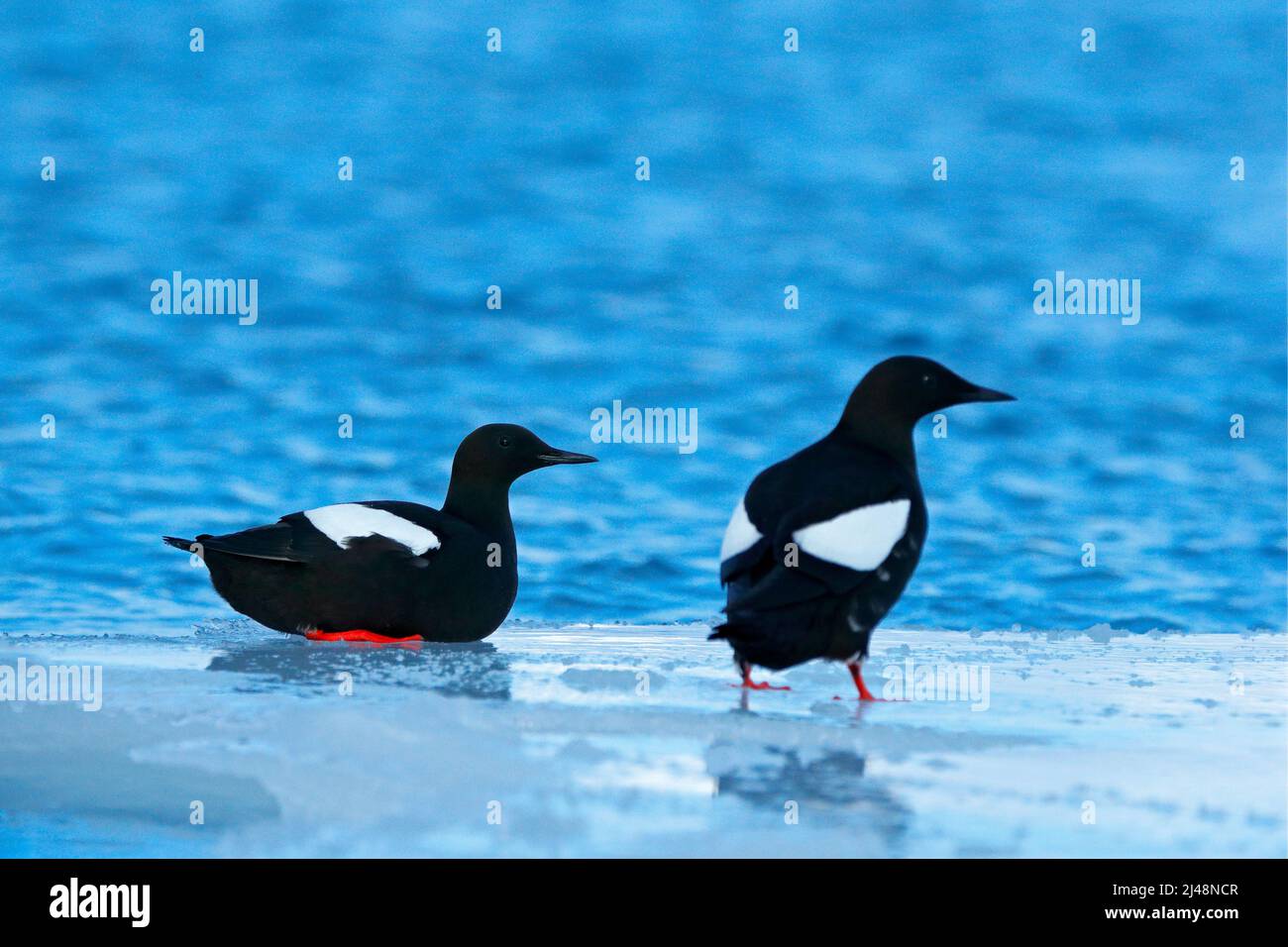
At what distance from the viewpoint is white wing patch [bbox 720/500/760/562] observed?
14.5 ft

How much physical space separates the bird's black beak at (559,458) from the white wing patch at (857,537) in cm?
178

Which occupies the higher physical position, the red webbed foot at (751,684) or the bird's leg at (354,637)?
the bird's leg at (354,637)

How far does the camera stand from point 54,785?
11.7 feet

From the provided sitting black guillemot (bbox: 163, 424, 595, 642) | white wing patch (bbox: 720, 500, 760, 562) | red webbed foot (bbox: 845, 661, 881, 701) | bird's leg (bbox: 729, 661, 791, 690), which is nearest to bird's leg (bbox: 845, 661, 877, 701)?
red webbed foot (bbox: 845, 661, 881, 701)

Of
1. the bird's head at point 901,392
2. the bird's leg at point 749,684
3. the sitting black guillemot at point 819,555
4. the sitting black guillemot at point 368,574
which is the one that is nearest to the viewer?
the sitting black guillemot at point 819,555

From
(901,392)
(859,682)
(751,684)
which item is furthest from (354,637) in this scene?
(901,392)

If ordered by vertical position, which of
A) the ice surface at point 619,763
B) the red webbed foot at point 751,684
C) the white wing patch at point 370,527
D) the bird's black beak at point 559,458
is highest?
the bird's black beak at point 559,458

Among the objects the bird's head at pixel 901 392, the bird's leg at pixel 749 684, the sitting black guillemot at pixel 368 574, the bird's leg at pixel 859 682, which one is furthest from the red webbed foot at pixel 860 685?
the sitting black guillemot at pixel 368 574

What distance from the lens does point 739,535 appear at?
4469 mm

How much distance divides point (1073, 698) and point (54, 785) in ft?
9.83

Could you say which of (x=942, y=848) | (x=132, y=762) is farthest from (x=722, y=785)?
(x=132, y=762)

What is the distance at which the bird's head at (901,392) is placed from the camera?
497 cm

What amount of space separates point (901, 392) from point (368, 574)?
2101 mm

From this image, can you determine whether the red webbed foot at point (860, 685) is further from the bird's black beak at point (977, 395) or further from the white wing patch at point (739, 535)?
the bird's black beak at point (977, 395)
